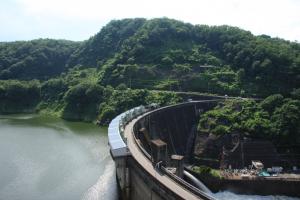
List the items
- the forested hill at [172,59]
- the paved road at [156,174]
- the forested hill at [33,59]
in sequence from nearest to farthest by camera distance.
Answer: the paved road at [156,174]
the forested hill at [172,59]
the forested hill at [33,59]

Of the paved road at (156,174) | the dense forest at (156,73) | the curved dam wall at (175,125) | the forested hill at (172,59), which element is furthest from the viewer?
the forested hill at (172,59)

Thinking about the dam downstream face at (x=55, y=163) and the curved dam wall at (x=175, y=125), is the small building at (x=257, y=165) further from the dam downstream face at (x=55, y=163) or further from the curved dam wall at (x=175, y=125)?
the dam downstream face at (x=55, y=163)

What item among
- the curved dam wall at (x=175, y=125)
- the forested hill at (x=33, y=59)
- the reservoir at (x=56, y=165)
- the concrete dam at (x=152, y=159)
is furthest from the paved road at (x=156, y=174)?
the forested hill at (x=33, y=59)

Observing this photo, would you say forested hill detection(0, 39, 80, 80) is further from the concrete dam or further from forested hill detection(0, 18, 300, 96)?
the concrete dam

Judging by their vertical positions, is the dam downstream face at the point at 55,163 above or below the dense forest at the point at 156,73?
below

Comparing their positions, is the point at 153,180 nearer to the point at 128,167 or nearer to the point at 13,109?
the point at 128,167

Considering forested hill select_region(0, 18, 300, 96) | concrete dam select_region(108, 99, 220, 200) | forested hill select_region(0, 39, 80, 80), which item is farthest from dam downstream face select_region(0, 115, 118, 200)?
forested hill select_region(0, 39, 80, 80)
